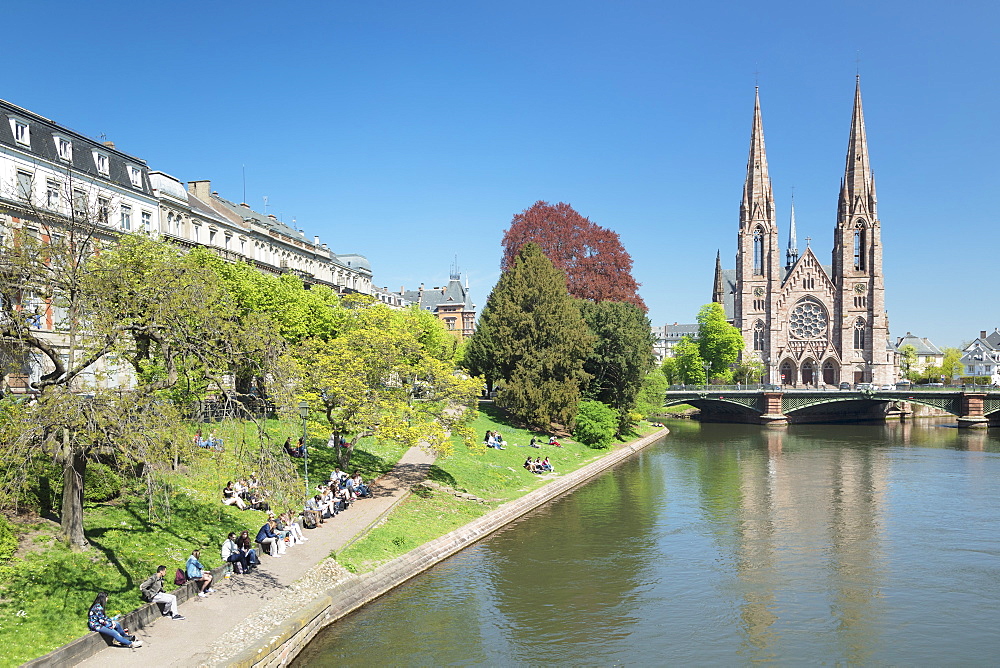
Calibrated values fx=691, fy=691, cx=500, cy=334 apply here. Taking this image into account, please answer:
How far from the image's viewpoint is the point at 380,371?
109 feet

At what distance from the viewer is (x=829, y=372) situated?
119 meters

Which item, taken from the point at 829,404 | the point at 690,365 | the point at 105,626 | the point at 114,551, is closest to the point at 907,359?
the point at 829,404

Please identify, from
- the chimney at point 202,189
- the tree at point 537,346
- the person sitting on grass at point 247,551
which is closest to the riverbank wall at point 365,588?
the person sitting on grass at point 247,551

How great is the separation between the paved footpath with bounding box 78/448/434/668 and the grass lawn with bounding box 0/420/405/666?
0.98 metres

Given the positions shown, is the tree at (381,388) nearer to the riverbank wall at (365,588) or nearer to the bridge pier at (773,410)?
the riverbank wall at (365,588)

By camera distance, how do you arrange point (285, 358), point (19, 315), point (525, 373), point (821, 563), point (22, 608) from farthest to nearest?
point (525, 373) < point (821, 563) < point (285, 358) < point (19, 315) < point (22, 608)

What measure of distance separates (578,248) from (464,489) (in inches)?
1753

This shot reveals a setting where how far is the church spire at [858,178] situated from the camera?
389 ft

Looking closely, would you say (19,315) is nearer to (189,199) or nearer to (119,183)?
(119,183)

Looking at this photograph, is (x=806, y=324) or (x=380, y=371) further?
(x=806, y=324)

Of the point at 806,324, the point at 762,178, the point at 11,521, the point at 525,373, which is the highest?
the point at 762,178

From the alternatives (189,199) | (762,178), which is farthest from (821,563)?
(762,178)

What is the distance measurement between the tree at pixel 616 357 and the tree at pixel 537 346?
2.23 meters

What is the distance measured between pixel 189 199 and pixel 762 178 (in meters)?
101
